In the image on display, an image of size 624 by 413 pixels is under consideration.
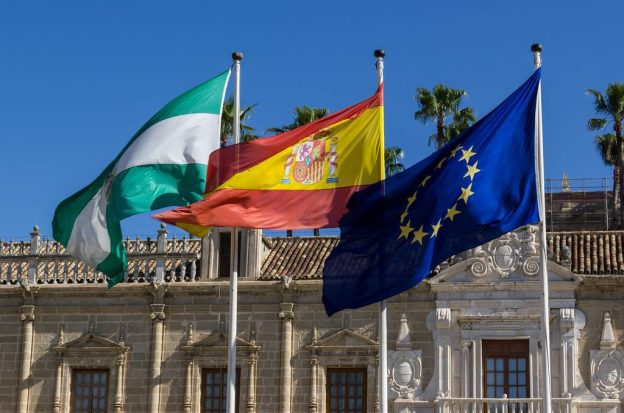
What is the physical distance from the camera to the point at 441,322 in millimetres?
35406

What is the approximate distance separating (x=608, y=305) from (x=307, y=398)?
26.1 feet

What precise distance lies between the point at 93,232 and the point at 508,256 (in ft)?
43.1

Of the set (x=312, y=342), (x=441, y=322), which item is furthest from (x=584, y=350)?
(x=312, y=342)

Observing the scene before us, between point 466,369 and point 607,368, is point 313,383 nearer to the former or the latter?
point 466,369

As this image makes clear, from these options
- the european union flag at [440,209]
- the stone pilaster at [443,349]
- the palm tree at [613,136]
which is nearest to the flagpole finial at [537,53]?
the european union flag at [440,209]

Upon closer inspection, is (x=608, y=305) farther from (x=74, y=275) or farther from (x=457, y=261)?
(x=74, y=275)

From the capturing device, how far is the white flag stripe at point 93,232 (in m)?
25.4

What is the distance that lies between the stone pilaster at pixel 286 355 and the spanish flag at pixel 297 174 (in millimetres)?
11498

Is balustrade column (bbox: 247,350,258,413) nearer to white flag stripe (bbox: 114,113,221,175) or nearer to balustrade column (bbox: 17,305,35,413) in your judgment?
balustrade column (bbox: 17,305,35,413)

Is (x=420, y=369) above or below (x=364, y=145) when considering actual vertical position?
below

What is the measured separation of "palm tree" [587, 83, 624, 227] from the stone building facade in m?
15.0

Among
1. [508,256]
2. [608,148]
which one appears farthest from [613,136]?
[508,256]

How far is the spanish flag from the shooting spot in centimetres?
2503

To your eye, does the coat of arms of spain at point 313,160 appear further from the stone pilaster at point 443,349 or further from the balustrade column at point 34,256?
A: the balustrade column at point 34,256
